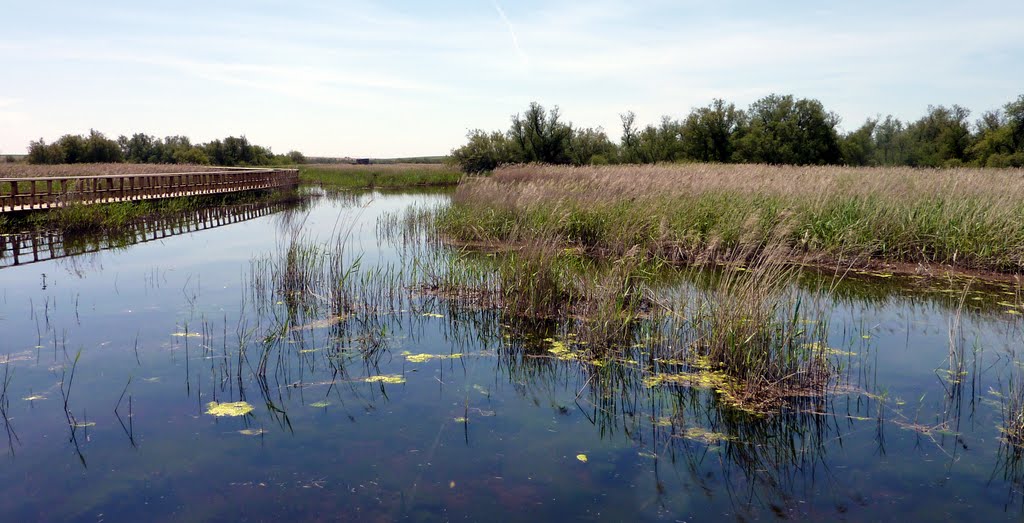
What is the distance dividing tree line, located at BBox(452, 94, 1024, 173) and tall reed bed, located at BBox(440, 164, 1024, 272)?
33.0m

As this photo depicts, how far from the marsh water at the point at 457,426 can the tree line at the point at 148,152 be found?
61.3 m

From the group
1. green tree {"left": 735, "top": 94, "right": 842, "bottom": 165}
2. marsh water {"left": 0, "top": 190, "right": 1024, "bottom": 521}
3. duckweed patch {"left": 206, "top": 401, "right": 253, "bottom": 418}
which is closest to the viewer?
marsh water {"left": 0, "top": 190, "right": 1024, "bottom": 521}

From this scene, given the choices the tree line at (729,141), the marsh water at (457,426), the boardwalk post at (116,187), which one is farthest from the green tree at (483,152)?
the marsh water at (457,426)

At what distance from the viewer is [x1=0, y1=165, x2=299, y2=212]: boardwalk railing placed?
18281mm

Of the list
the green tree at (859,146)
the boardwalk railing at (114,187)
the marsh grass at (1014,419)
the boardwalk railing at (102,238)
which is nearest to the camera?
the marsh grass at (1014,419)

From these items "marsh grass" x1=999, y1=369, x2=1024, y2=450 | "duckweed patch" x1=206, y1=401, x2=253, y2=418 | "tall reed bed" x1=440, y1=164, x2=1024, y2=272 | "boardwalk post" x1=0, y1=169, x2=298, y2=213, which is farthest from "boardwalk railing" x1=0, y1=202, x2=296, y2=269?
"marsh grass" x1=999, y1=369, x2=1024, y2=450

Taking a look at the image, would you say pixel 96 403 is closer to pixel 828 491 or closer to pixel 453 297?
pixel 453 297

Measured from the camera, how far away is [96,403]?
5.64 meters

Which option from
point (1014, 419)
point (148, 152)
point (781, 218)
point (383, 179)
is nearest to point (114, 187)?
point (383, 179)

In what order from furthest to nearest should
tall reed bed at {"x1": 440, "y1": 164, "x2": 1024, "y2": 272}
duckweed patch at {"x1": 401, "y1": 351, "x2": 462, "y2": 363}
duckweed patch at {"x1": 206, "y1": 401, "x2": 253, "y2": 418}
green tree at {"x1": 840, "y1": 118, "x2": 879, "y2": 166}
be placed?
green tree at {"x1": 840, "y1": 118, "x2": 879, "y2": 166} < tall reed bed at {"x1": 440, "y1": 164, "x2": 1024, "y2": 272} < duckweed patch at {"x1": 401, "y1": 351, "x2": 462, "y2": 363} < duckweed patch at {"x1": 206, "y1": 401, "x2": 253, "y2": 418}

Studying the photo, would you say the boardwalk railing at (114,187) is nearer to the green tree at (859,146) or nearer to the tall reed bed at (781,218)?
the tall reed bed at (781,218)

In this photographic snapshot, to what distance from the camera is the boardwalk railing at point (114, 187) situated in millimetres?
18281

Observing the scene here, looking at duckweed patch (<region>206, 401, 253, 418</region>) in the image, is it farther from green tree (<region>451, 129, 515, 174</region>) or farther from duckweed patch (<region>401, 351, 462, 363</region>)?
green tree (<region>451, 129, 515, 174</region>)

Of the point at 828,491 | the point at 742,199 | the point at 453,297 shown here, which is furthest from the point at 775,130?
the point at 828,491
